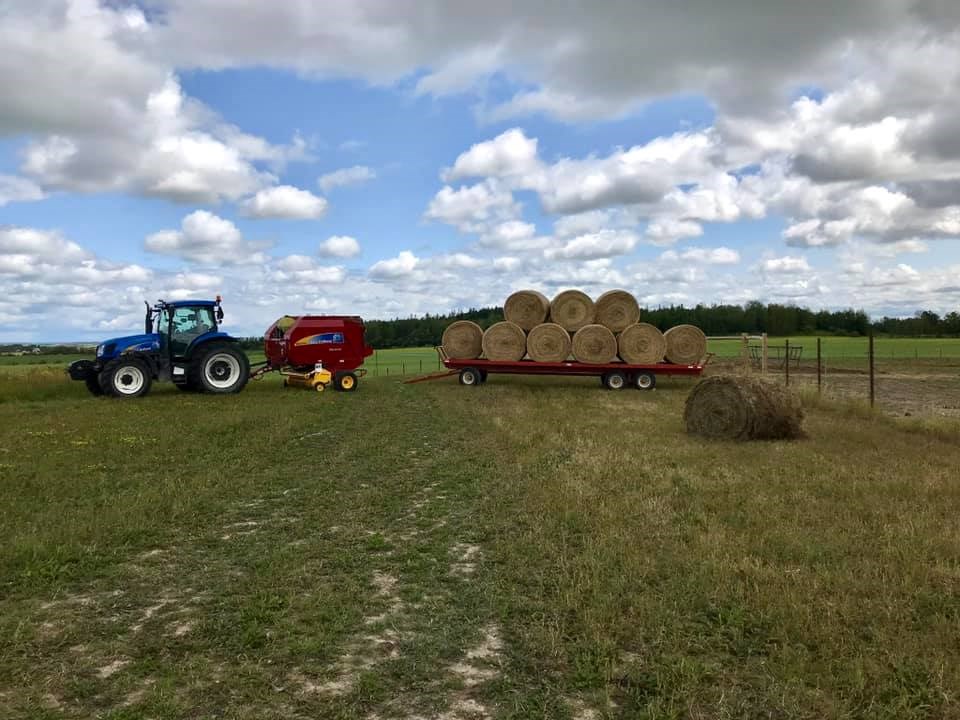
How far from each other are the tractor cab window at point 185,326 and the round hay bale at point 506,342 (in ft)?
26.4

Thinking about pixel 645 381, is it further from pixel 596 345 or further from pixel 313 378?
pixel 313 378

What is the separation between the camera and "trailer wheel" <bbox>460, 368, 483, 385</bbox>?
21.9 meters

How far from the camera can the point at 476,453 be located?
9.71 m

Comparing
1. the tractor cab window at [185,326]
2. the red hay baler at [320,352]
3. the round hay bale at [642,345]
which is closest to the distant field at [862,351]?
the round hay bale at [642,345]

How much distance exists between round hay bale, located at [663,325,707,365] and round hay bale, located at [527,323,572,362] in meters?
3.04

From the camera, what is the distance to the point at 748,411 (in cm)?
1066

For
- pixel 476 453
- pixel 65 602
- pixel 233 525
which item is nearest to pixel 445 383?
pixel 476 453

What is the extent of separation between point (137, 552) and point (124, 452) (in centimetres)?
486

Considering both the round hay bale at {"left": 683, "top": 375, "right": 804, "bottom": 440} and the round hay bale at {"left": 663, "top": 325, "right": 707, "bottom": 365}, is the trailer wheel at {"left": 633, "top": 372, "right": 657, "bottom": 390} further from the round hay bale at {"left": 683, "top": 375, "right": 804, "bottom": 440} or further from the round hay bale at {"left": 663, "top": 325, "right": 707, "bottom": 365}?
the round hay bale at {"left": 683, "top": 375, "right": 804, "bottom": 440}

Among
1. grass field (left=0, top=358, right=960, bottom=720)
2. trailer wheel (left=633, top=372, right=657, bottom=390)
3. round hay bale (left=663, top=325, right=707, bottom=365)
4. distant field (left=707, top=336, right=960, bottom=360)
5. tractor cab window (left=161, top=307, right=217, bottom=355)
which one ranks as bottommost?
grass field (left=0, top=358, right=960, bottom=720)

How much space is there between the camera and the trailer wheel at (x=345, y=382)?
20312 mm

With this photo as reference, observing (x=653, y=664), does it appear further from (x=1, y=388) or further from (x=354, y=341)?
(x=1, y=388)

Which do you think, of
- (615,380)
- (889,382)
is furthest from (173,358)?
(889,382)

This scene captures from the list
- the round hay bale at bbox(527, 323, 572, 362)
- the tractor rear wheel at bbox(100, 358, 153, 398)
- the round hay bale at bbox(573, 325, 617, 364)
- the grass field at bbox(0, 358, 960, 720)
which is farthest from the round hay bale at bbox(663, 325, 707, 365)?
the tractor rear wheel at bbox(100, 358, 153, 398)
